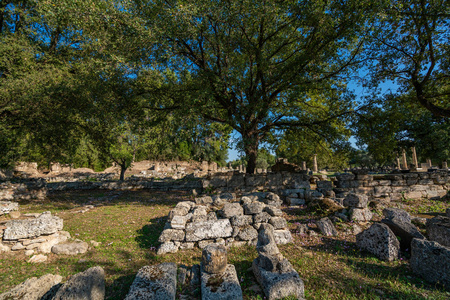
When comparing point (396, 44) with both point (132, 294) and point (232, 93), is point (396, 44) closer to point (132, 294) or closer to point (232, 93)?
point (232, 93)

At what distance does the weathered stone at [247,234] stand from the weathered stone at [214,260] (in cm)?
178

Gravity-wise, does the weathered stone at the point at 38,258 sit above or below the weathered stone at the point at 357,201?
below

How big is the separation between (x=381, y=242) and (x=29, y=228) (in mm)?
8084

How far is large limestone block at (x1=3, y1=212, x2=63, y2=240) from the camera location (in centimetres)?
491

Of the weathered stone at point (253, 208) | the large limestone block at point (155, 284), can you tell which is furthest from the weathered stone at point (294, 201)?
the large limestone block at point (155, 284)

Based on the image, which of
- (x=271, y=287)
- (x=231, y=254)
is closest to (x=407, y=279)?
(x=271, y=287)

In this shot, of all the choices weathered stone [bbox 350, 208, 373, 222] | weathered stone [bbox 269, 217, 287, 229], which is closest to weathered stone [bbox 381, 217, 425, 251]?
weathered stone [bbox 350, 208, 373, 222]

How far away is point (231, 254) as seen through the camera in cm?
473

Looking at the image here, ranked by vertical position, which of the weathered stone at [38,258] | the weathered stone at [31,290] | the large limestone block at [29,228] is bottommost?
the weathered stone at [38,258]

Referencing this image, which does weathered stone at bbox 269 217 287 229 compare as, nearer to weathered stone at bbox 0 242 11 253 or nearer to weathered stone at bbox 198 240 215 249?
weathered stone at bbox 198 240 215 249

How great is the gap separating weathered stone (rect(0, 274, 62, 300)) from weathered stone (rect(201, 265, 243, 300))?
7.49 feet

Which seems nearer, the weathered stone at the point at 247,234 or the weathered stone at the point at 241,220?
the weathered stone at the point at 247,234

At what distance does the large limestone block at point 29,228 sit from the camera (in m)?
4.91

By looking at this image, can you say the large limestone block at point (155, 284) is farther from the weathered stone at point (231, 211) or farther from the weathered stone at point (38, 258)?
the weathered stone at point (38, 258)
